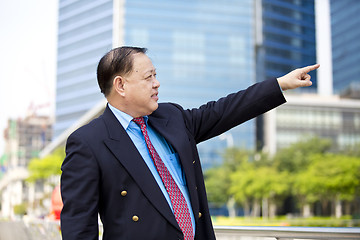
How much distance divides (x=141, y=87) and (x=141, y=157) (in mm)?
255

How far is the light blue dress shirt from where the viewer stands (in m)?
1.72

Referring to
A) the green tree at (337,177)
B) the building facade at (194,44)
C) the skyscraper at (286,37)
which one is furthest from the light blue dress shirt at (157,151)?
the skyscraper at (286,37)

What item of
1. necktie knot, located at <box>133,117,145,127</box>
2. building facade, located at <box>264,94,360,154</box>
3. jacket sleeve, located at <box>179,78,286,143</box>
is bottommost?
necktie knot, located at <box>133,117,145,127</box>

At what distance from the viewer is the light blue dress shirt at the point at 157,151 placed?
5.64 ft

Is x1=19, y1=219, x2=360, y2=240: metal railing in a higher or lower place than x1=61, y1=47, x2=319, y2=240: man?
lower

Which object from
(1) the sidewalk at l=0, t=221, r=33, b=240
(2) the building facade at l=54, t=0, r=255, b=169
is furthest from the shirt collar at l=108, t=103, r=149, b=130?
(2) the building facade at l=54, t=0, r=255, b=169

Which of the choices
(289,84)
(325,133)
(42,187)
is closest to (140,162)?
(289,84)

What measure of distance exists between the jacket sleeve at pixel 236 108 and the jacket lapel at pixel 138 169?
31 cm

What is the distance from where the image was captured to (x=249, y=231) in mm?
2645

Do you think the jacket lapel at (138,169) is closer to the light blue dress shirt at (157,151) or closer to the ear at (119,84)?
the light blue dress shirt at (157,151)

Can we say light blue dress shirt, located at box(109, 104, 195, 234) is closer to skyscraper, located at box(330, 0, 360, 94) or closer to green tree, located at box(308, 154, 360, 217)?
green tree, located at box(308, 154, 360, 217)

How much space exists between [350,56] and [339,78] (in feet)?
11.2

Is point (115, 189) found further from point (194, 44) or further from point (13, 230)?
point (194, 44)

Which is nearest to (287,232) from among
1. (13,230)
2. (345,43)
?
(13,230)
